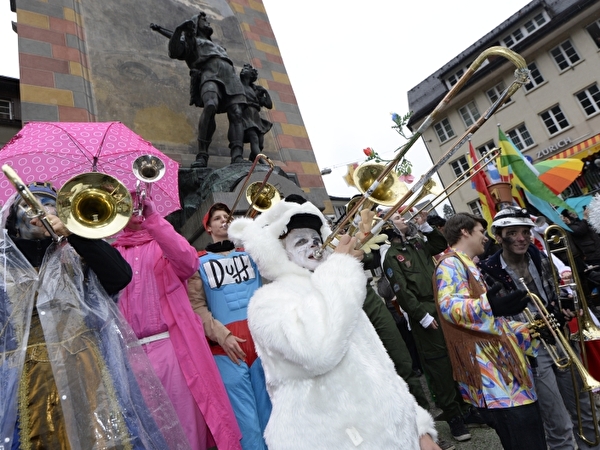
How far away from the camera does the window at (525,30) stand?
24.1 meters

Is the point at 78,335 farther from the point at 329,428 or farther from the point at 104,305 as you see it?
the point at 329,428

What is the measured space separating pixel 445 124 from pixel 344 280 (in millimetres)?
29197

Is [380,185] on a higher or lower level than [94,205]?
lower

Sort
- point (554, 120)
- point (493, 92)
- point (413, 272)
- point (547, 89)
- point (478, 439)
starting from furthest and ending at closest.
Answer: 1. point (493, 92)
2. point (547, 89)
3. point (554, 120)
4. point (413, 272)
5. point (478, 439)

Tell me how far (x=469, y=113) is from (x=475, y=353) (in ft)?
88.7

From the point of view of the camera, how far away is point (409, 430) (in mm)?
1654

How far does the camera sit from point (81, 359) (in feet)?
5.42

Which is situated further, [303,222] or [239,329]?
[239,329]

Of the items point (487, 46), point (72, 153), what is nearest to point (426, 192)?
point (72, 153)

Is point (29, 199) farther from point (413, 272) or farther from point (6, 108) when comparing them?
point (6, 108)

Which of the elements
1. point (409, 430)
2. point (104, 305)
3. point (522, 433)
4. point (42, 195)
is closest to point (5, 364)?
point (104, 305)

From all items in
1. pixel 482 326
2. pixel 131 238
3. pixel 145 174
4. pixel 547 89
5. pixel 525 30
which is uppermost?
pixel 525 30

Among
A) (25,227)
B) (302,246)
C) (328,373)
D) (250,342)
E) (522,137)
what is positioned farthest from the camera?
(522,137)

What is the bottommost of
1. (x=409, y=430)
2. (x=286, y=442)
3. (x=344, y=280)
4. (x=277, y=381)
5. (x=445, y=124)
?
(x=409, y=430)
